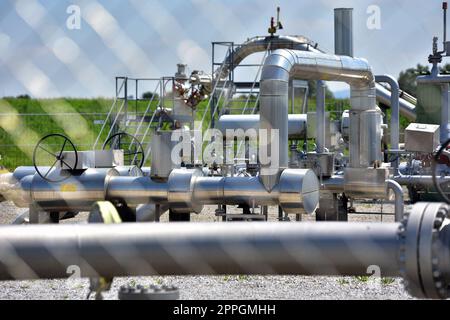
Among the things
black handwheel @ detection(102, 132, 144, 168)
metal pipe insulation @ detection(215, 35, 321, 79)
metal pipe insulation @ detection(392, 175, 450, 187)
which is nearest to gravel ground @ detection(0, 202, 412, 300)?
black handwheel @ detection(102, 132, 144, 168)

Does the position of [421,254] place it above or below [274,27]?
below

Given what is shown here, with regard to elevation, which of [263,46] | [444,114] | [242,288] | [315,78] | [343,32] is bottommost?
[242,288]

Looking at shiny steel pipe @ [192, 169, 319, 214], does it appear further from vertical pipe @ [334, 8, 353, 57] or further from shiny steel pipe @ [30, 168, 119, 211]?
vertical pipe @ [334, 8, 353, 57]

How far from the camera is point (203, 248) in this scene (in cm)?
309

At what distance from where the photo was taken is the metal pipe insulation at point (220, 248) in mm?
3043

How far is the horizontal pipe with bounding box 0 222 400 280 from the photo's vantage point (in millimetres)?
3057

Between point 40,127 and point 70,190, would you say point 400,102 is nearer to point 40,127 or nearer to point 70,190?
point 40,127

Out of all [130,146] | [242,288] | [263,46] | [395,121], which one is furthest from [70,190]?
[263,46]

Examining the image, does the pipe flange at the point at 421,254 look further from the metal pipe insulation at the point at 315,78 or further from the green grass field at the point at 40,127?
the green grass field at the point at 40,127

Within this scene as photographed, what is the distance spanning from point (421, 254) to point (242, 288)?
2.95m

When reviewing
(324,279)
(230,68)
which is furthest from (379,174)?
(230,68)

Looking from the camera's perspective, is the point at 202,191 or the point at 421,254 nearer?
the point at 421,254

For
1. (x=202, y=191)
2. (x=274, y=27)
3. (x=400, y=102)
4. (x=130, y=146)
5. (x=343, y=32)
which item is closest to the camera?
(x=202, y=191)
